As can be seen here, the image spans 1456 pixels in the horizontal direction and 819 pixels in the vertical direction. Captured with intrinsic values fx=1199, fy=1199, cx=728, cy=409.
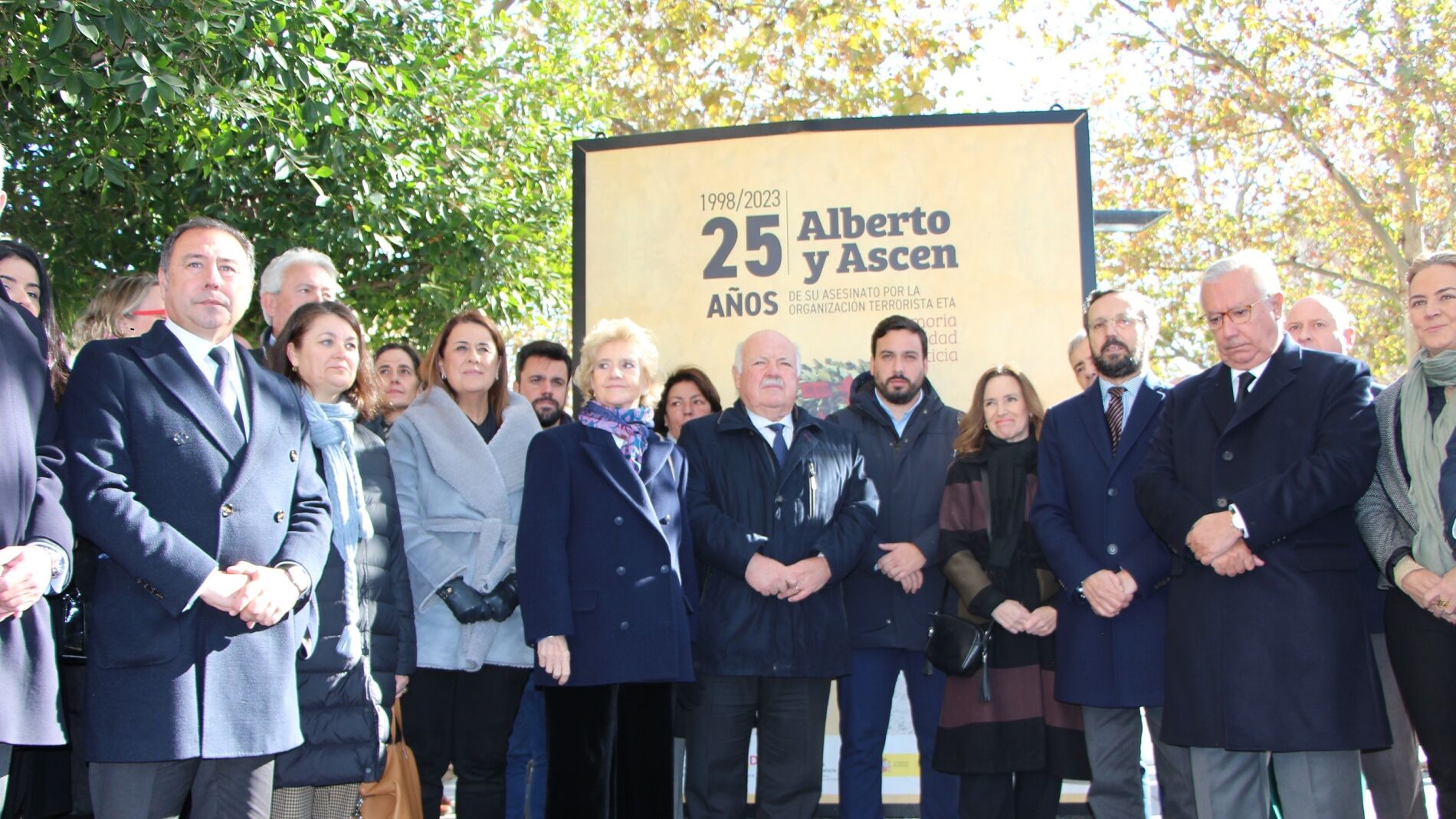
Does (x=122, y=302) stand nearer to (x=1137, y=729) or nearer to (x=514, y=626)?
(x=514, y=626)

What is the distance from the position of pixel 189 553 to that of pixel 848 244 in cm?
386

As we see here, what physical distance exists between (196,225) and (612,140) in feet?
10.5

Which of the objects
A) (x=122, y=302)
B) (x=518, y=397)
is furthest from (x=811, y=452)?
(x=122, y=302)

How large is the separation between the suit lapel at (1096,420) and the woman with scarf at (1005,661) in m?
0.33

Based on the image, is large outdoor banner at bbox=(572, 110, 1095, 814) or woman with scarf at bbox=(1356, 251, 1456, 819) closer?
woman with scarf at bbox=(1356, 251, 1456, 819)

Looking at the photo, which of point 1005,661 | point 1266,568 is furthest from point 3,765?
point 1266,568

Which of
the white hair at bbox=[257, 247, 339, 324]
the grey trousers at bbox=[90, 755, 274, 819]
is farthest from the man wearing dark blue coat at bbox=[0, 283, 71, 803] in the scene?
the white hair at bbox=[257, 247, 339, 324]

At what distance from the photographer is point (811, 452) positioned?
188 inches

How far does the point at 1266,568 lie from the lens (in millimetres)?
3811

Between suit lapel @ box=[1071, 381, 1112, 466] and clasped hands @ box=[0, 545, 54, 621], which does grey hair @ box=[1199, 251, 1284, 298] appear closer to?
suit lapel @ box=[1071, 381, 1112, 466]

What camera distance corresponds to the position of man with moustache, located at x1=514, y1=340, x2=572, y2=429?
5926mm

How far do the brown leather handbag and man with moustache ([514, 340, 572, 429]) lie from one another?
215 centimetres

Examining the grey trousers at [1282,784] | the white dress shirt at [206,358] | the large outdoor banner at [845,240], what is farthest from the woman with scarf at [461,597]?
the grey trousers at [1282,784]

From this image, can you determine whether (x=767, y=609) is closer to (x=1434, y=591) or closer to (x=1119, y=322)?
(x=1119, y=322)
